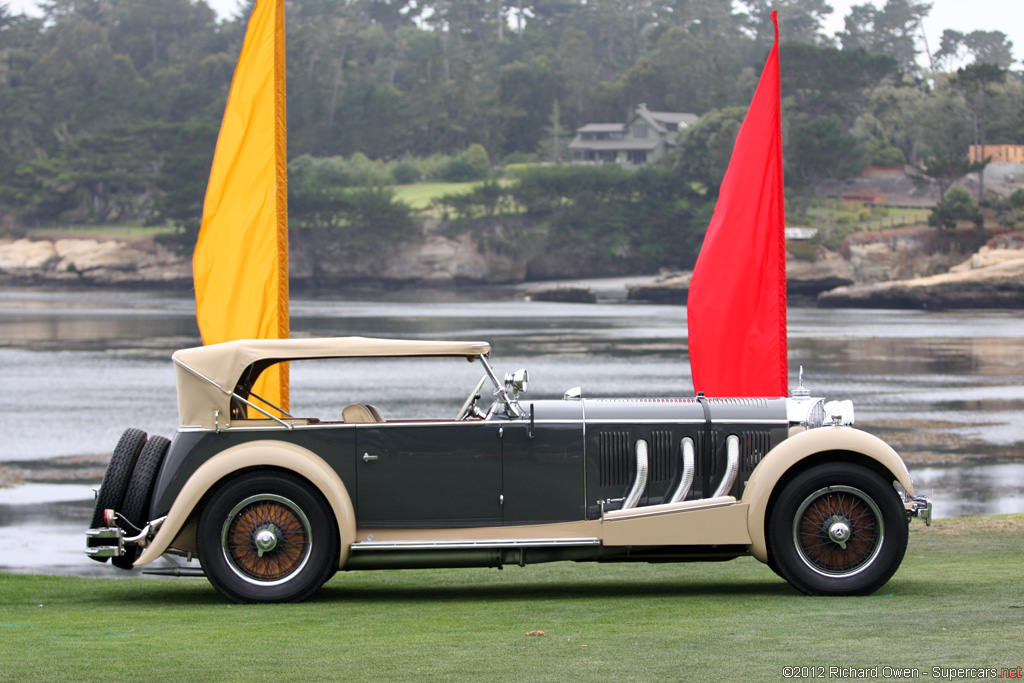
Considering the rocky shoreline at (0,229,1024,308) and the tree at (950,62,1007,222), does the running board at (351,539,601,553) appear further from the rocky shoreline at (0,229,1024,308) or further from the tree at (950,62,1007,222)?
the tree at (950,62,1007,222)

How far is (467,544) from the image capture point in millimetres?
7234

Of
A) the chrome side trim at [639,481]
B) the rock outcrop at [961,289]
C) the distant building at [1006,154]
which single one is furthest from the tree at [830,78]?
the chrome side trim at [639,481]

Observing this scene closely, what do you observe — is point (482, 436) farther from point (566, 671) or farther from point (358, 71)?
point (358, 71)

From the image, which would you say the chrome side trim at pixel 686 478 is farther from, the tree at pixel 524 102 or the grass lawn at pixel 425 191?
the tree at pixel 524 102

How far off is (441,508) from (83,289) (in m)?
98.9

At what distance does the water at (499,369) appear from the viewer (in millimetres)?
18906

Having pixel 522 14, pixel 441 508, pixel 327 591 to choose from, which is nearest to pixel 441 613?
pixel 441 508

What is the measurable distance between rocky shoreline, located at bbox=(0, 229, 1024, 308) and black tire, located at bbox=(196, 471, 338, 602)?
3167 inches

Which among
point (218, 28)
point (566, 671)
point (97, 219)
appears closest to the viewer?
point (566, 671)

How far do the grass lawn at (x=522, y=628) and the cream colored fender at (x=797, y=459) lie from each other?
45 cm

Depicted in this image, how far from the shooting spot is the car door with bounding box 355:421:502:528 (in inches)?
288

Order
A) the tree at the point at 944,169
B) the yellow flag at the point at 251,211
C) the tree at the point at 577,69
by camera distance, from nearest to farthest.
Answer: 1. the yellow flag at the point at 251,211
2. the tree at the point at 944,169
3. the tree at the point at 577,69

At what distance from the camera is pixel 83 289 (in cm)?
9950

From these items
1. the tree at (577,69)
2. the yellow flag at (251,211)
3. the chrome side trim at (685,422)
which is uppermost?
the tree at (577,69)
